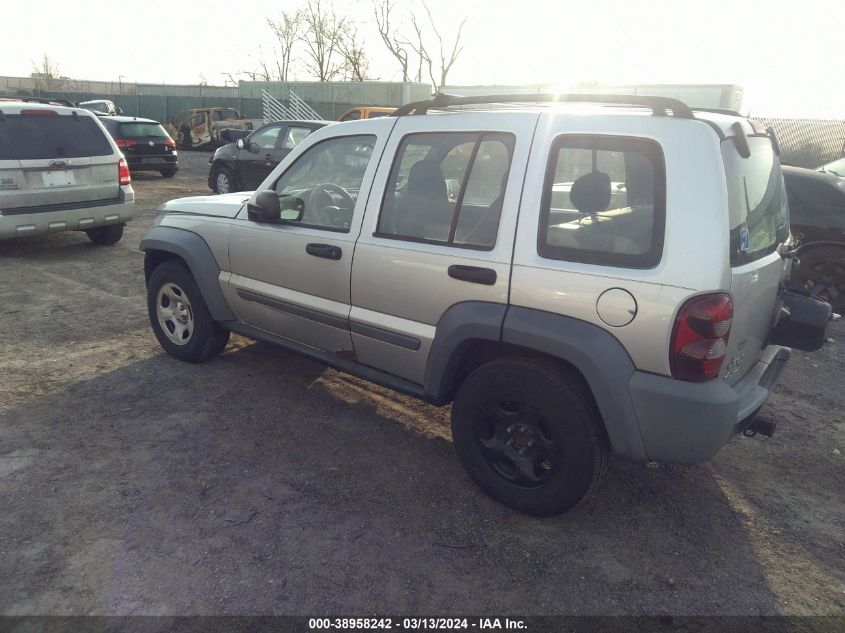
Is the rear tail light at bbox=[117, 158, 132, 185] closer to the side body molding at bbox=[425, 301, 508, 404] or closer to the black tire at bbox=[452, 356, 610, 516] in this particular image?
the side body molding at bbox=[425, 301, 508, 404]

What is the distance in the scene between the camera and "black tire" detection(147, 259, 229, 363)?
4.48 meters

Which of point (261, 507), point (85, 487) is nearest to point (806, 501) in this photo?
point (261, 507)

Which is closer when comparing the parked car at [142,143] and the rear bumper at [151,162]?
Result: the parked car at [142,143]

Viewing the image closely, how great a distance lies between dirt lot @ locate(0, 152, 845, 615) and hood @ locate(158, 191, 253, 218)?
118cm

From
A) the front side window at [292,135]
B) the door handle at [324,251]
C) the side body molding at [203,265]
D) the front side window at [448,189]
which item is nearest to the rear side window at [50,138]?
the side body molding at [203,265]

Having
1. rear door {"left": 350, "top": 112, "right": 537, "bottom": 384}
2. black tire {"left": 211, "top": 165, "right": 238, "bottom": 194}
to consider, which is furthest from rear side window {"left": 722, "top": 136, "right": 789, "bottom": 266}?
black tire {"left": 211, "top": 165, "right": 238, "bottom": 194}

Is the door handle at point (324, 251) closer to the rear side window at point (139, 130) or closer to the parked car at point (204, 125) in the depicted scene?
the rear side window at point (139, 130)

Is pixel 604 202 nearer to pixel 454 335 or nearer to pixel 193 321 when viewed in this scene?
pixel 454 335

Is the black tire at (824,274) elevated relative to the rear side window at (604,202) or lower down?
lower down

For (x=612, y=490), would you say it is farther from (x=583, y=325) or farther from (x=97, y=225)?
(x=97, y=225)

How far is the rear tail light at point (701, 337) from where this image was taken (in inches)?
95.7

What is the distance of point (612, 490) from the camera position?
3.33m

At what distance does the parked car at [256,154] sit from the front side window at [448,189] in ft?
27.6

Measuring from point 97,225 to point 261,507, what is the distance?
6162mm
